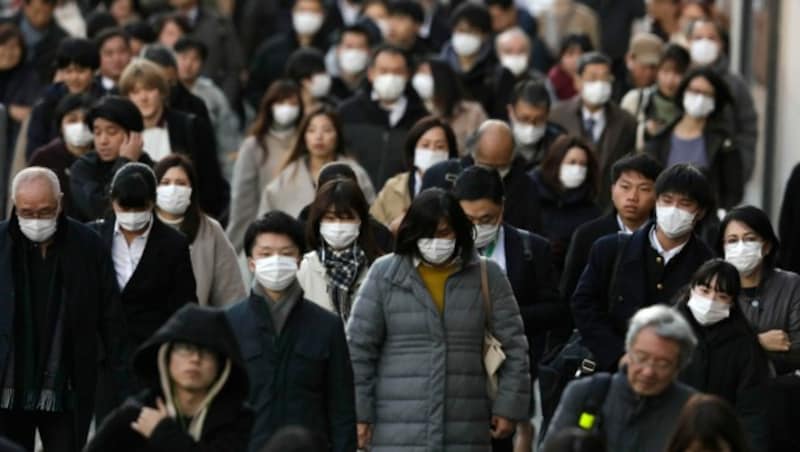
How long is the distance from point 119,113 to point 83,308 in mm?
2633

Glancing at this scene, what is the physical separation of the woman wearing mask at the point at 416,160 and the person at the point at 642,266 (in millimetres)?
2677

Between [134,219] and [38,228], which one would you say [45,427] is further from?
[134,219]

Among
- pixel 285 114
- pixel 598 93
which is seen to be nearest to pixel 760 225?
pixel 285 114

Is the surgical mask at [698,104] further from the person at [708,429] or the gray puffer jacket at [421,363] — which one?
the person at [708,429]

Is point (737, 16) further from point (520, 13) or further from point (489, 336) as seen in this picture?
point (489, 336)

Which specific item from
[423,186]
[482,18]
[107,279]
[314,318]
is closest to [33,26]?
[482,18]

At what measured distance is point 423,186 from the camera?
15.8 metres

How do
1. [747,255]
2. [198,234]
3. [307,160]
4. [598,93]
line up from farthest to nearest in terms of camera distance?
[598,93] → [307,160] → [198,234] → [747,255]

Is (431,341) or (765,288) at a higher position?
(765,288)

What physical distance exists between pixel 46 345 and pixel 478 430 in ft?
6.79

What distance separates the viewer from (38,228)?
1356 cm

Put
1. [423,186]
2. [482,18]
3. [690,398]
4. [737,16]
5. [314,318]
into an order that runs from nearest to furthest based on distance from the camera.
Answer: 1. [690,398]
2. [314,318]
3. [423,186]
4. [482,18]
5. [737,16]

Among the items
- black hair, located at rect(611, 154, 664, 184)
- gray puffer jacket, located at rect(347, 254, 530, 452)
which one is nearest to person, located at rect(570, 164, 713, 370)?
black hair, located at rect(611, 154, 664, 184)

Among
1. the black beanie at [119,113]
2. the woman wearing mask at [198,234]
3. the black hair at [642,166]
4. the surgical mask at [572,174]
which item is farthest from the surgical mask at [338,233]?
the surgical mask at [572,174]
